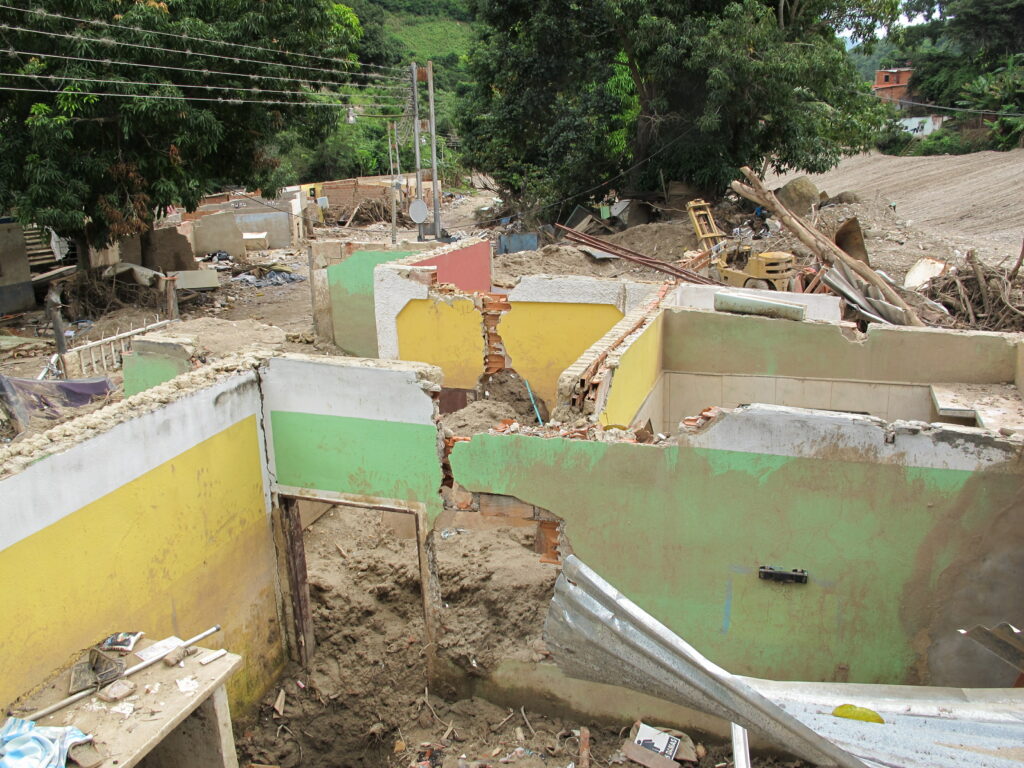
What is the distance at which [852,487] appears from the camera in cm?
600

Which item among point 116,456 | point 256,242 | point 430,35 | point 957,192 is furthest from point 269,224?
point 430,35

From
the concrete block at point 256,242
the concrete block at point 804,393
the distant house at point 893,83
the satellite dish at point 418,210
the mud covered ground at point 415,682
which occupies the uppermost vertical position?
the distant house at point 893,83

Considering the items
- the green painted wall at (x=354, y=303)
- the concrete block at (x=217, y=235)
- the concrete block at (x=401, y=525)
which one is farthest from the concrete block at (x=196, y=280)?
the concrete block at (x=401, y=525)

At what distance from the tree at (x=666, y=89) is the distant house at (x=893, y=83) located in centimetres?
2629

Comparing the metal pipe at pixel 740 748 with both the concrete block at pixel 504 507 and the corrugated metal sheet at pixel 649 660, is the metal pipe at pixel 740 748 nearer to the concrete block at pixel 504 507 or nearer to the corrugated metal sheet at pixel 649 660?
the corrugated metal sheet at pixel 649 660

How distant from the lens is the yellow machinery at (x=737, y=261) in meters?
14.6

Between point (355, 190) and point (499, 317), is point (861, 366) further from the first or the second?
point (355, 190)

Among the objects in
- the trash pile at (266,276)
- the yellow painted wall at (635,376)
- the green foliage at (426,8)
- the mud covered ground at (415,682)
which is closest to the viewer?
the mud covered ground at (415,682)

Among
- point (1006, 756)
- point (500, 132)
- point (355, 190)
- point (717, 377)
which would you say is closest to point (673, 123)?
point (500, 132)

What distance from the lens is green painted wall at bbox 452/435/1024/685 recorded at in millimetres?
5922

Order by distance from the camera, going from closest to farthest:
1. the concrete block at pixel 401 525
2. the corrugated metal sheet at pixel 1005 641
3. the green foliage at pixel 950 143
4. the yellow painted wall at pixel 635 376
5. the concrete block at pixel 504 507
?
the corrugated metal sheet at pixel 1005 641, the concrete block at pixel 504 507, the yellow painted wall at pixel 635 376, the concrete block at pixel 401 525, the green foliage at pixel 950 143

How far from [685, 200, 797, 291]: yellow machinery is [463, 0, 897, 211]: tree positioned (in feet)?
10.9

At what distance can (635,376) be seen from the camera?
8266 millimetres

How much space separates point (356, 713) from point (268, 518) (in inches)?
81.3
